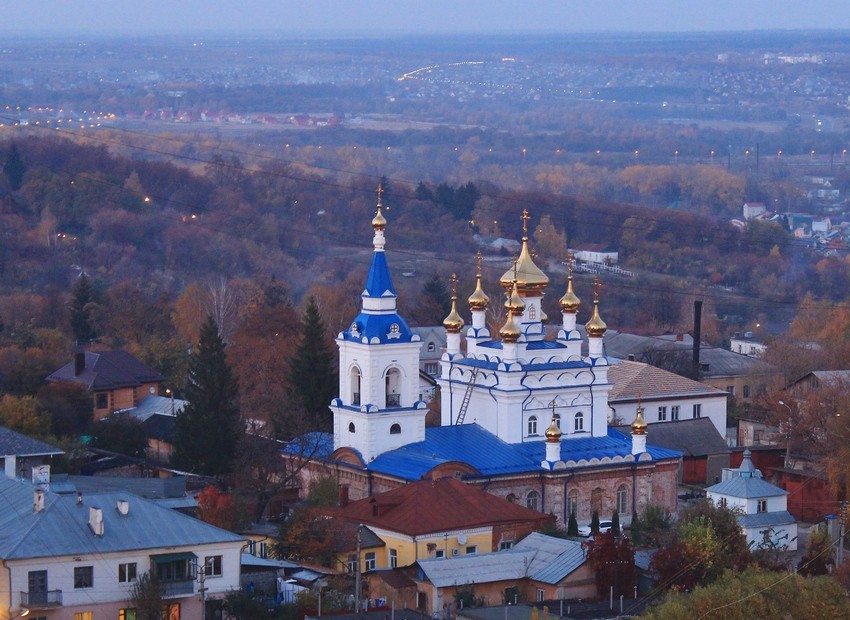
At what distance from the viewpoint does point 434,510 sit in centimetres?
3606

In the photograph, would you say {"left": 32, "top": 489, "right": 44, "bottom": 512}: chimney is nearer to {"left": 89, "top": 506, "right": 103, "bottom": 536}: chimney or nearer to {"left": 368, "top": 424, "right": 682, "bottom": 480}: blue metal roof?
{"left": 89, "top": 506, "right": 103, "bottom": 536}: chimney

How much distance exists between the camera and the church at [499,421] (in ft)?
132

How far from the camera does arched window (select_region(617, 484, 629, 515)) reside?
137 feet

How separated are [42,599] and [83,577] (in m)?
0.69

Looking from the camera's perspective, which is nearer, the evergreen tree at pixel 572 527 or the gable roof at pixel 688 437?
the evergreen tree at pixel 572 527

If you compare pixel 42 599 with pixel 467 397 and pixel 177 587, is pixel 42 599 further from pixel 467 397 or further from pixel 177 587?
pixel 467 397

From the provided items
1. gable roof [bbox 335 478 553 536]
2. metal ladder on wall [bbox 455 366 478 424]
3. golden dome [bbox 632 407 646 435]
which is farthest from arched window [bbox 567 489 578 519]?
gable roof [bbox 335 478 553 536]

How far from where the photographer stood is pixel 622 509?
41875mm

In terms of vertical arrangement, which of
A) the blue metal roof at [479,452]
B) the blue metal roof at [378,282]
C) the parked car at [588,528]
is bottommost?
the parked car at [588,528]

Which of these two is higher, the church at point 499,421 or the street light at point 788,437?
the church at point 499,421

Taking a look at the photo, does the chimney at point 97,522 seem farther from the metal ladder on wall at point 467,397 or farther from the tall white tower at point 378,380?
the metal ladder on wall at point 467,397

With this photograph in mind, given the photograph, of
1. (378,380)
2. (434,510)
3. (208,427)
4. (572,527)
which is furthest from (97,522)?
(208,427)

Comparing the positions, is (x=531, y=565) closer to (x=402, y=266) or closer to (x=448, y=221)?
(x=402, y=266)

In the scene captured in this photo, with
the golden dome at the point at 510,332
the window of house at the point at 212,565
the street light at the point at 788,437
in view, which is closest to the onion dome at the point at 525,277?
the golden dome at the point at 510,332
